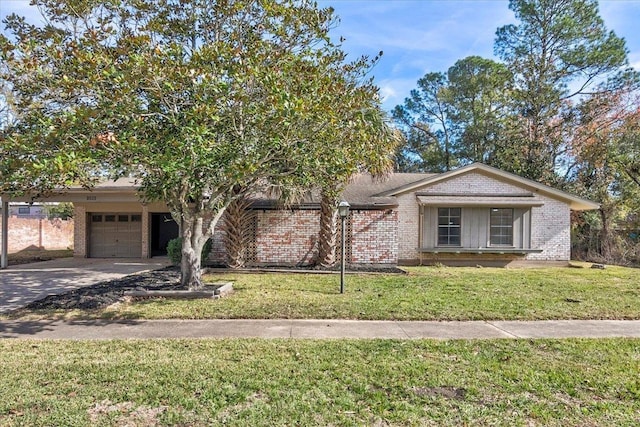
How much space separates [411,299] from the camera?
8.69 m

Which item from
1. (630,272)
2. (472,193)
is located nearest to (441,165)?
(472,193)

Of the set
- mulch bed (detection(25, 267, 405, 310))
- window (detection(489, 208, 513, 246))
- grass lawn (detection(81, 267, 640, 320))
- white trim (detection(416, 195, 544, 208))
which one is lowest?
grass lawn (detection(81, 267, 640, 320))

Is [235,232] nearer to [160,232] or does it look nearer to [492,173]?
[160,232]

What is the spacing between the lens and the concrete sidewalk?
6102mm

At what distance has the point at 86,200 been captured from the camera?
15.8 m

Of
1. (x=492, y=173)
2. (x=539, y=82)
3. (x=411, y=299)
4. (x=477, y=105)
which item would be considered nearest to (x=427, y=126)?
(x=477, y=105)

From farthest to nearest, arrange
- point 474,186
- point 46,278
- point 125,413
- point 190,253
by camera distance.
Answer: point 474,186 < point 46,278 < point 190,253 < point 125,413

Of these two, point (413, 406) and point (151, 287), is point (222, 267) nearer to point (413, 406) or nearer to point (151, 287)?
point (151, 287)

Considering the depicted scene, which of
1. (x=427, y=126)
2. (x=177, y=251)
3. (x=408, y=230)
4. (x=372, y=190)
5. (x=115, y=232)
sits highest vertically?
(x=427, y=126)

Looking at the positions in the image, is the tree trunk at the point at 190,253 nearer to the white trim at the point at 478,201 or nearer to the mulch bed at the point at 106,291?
the mulch bed at the point at 106,291

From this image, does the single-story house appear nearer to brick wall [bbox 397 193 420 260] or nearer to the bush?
brick wall [bbox 397 193 420 260]

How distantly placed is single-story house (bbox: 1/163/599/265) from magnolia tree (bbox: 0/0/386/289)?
595cm

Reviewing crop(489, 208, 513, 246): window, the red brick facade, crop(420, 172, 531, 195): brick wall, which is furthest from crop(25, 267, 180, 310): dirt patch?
crop(489, 208, 513, 246): window

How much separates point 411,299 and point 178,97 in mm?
6167
